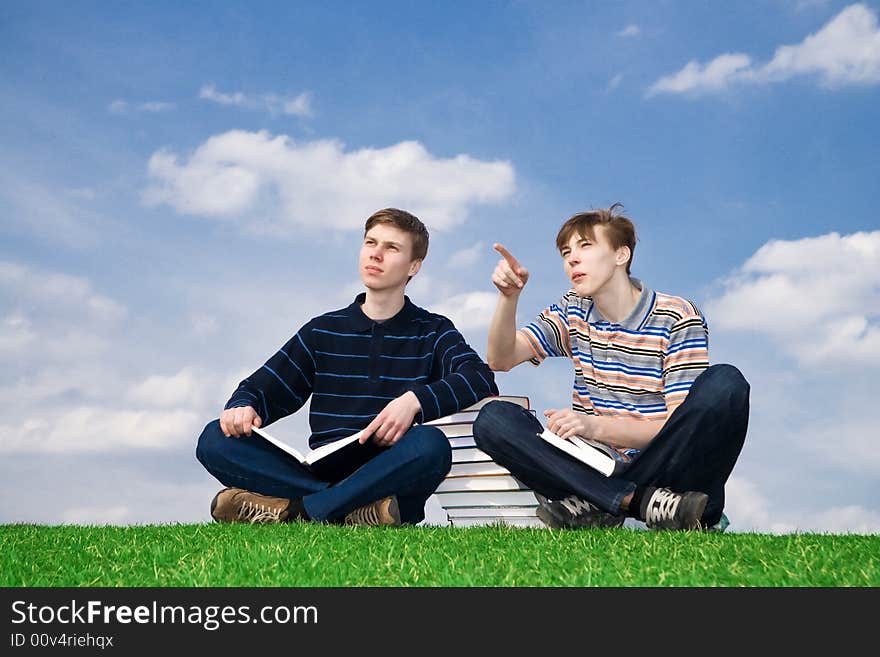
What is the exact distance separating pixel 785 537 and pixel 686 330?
109 cm

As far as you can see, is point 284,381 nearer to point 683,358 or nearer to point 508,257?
point 508,257

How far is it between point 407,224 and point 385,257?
27 cm

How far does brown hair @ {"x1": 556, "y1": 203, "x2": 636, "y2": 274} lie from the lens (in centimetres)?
452

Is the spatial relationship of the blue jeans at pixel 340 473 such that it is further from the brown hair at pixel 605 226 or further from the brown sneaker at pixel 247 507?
the brown hair at pixel 605 226

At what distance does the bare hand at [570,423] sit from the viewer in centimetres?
417

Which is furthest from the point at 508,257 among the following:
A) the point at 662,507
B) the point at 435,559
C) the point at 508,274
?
the point at 435,559

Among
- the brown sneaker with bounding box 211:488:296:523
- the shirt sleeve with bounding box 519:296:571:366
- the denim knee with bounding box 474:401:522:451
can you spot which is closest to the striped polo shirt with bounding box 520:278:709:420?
the shirt sleeve with bounding box 519:296:571:366

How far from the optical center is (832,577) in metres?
2.73

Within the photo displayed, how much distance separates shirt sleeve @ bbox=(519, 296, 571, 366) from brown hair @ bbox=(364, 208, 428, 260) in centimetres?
79

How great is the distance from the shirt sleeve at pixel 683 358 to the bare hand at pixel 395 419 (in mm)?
1259

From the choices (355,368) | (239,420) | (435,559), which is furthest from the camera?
(355,368)

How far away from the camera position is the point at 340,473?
4840mm
